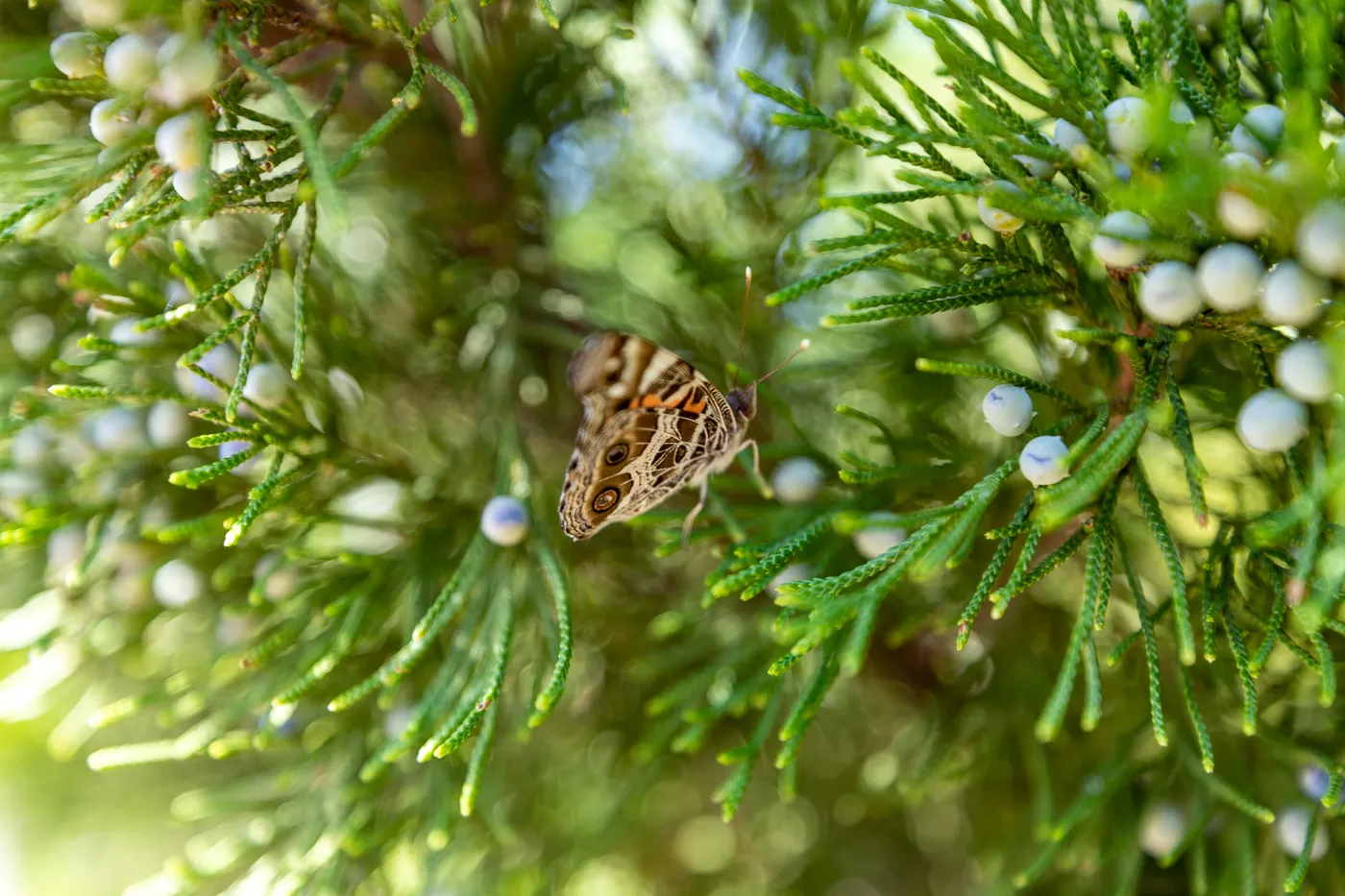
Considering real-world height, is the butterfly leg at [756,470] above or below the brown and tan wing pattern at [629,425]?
below

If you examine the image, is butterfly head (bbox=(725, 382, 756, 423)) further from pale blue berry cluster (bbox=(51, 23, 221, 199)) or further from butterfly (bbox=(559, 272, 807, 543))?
pale blue berry cluster (bbox=(51, 23, 221, 199))

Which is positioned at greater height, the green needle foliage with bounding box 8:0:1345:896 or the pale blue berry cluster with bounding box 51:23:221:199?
the pale blue berry cluster with bounding box 51:23:221:199

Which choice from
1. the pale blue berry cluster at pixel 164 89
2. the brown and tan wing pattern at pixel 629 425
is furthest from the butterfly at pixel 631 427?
the pale blue berry cluster at pixel 164 89

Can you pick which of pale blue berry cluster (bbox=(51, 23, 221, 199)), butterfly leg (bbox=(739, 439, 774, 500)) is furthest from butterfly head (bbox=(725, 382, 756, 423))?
pale blue berry cluster (bbox=(51, 23, 221, 199))

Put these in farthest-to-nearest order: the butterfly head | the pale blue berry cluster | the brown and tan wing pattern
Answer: the butterfly head → the brown and tan wing pattern → the pale blue berry cluster

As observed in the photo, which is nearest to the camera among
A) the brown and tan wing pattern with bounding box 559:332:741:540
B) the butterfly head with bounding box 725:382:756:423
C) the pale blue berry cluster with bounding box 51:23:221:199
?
the pale blue berry cluster with bounding box 51:23:221:199

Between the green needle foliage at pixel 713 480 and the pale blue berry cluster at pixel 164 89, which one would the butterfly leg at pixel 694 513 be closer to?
the green needle foliage at pixel 713 480

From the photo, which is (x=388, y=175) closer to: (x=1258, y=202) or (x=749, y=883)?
(x=1258, y=202)
